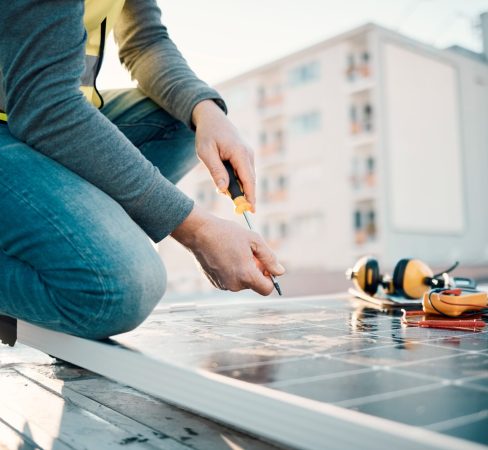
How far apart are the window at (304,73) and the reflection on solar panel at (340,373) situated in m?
13.7

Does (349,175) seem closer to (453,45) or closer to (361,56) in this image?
(361,56)

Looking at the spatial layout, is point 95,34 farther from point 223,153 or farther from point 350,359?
point 350,359

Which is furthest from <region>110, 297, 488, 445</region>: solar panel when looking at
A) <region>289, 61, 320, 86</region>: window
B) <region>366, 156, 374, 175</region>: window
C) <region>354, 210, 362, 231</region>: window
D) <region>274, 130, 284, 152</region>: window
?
<region>274, 130, 284, 152</region>: window

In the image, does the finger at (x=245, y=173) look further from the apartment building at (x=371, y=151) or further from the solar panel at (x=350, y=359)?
the apartment building at (x=371, y=151)

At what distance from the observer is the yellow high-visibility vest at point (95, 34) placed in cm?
115

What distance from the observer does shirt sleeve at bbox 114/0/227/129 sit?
1.35 meters

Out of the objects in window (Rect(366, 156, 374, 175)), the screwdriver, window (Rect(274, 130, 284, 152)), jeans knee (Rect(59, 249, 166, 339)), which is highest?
window (Rect(274, 130, 284, 152))

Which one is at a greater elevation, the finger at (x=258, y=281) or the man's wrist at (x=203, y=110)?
the man's wrist at (x=203, y=110)

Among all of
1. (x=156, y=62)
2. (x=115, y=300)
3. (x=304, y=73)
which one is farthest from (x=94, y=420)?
(x=304, y=73)

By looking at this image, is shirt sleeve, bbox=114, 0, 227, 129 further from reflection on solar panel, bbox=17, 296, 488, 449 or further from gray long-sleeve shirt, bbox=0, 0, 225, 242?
reflection on solar panel, bbox=17, 296, 488, 449

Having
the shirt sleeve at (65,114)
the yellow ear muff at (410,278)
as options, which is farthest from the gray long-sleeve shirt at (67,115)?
the yellow ear muff at (410,278)

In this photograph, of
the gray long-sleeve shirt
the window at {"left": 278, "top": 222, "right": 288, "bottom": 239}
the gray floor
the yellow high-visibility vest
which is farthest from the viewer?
the window at {"left": 278, "top": 222, "right": 288, "bottom": 239}

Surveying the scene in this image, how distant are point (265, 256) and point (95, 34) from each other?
1.99ft

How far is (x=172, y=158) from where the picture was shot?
150 centimetres
